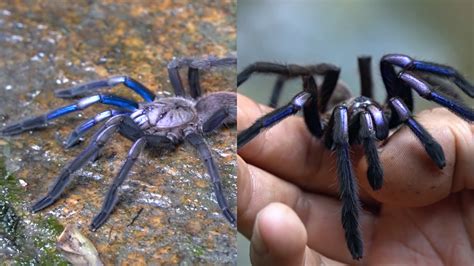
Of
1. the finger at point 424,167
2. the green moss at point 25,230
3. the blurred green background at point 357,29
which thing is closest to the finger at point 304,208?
the finger at point 424,167

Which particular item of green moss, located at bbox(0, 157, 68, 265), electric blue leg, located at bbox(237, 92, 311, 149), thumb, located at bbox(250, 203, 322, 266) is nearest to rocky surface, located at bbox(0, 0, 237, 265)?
green moss, located at bbox(0, 157, 68, 265)

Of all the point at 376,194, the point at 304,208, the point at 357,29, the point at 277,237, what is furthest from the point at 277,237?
the point at 357,29

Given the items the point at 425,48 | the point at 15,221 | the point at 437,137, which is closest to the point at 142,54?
the point at 15,221

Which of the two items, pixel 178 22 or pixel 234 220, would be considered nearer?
pixel 234 220

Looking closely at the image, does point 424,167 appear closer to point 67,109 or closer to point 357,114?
point 357,114

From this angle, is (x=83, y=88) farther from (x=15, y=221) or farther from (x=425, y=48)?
(x=425, y=48)
